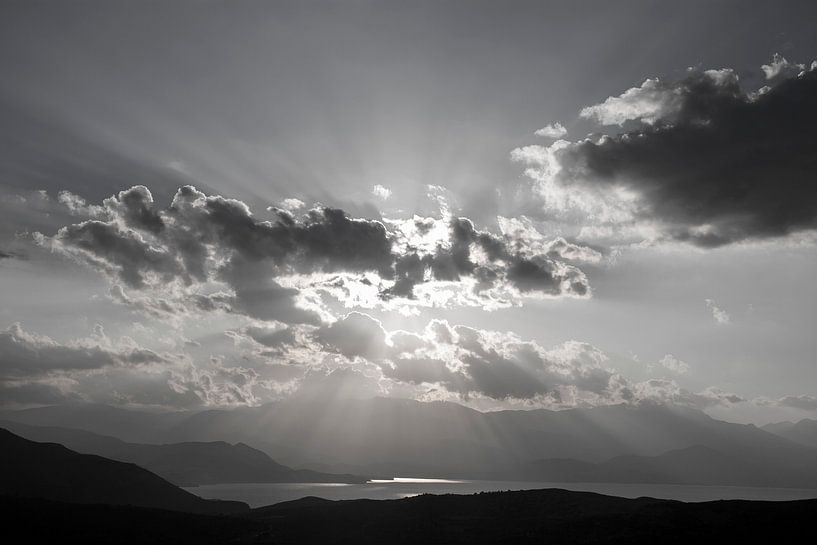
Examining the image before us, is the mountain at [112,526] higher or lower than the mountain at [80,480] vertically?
lower

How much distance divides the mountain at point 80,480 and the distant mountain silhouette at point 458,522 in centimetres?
4025

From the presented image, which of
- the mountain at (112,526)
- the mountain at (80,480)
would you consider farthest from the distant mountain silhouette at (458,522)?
the mountain at (80,480)

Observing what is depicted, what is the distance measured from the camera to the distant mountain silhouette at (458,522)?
77688 millimetres

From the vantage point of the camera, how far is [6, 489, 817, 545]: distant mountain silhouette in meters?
77.7

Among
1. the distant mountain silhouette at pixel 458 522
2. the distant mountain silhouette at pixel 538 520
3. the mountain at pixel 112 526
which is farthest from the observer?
the mountain at pixel 112 526

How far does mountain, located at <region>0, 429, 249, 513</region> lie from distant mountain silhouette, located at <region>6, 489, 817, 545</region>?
132ft

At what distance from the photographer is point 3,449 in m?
151

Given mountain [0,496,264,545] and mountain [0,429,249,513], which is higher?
→ mountain [0,429,249,513]

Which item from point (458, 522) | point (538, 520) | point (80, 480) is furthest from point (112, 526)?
point (538, 520)

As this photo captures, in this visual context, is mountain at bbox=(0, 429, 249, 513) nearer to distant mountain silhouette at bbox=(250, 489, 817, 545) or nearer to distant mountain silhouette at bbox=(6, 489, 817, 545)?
distant mountain silhouette at bbox=(250, 489, 817, 545)

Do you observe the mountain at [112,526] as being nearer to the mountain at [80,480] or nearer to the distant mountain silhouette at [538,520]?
the distant mountain silhouette at [538,520]

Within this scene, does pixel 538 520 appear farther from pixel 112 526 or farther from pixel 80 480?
pixel 80 480

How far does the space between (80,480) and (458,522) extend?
111054 mm

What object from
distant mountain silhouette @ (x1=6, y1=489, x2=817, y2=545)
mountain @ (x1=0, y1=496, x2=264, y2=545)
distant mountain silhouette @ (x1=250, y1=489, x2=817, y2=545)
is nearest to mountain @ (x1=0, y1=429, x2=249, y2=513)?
distant mountain silhouette @ (x1=250, y1=489, x2=817, y2=545)
